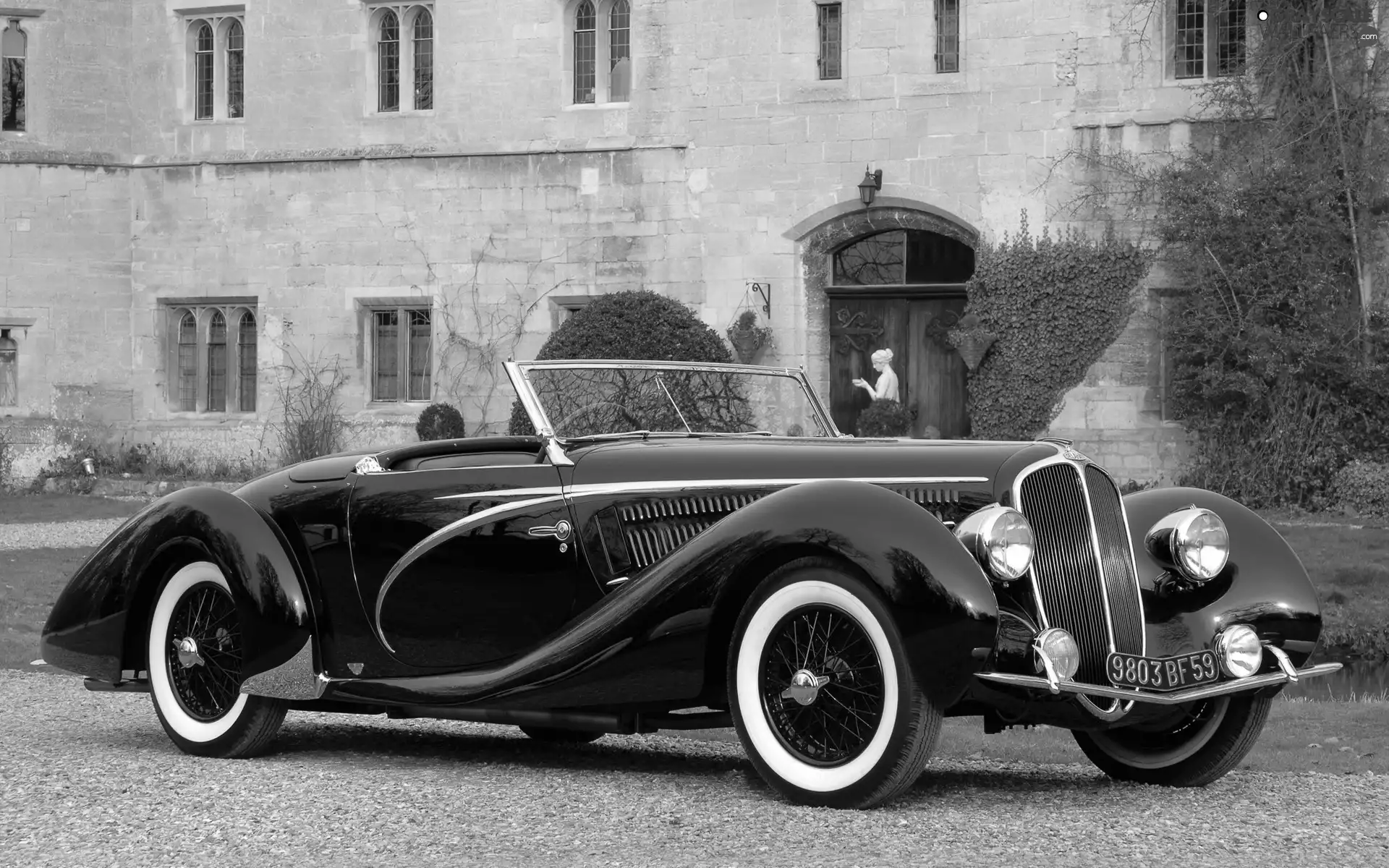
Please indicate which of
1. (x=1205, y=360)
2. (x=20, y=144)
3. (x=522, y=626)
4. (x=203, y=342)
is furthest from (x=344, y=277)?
(x=522, y=626)

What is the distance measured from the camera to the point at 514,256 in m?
21.9

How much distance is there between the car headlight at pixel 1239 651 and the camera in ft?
18.1

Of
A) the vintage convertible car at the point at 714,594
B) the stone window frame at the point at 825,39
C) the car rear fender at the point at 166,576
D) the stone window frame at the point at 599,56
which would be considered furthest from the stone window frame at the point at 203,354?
the vintage convertible car at the point at 714,594

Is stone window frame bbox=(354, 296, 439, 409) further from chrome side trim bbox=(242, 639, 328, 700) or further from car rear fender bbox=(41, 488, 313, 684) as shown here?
chrome side trim bbox=(242, 639, 328, 700)

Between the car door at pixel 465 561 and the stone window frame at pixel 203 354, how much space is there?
17.5 metres

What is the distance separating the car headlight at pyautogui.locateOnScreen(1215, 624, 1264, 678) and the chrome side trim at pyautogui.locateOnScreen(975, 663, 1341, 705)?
0.03 meters

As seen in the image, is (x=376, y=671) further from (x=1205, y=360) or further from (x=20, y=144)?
(x=20, y=144)

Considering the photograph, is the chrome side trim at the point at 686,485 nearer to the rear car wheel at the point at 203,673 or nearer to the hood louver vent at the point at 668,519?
the hood louver vent at the point at 668,519

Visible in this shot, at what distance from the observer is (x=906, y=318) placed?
20.6 meters

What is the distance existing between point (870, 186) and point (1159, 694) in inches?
592

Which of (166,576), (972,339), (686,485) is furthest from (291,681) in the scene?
(972,339)

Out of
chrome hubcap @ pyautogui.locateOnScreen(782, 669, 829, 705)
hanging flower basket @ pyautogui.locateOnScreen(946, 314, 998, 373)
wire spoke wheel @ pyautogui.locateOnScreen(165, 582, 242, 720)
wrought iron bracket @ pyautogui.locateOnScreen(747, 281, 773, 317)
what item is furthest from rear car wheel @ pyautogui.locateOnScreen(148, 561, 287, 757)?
wrought iron bracket @ pyautogui.locateOnScreen(747, 281, 773, 317)

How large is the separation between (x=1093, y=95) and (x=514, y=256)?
7313 millimetres

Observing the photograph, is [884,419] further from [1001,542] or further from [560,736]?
[1001,542]
